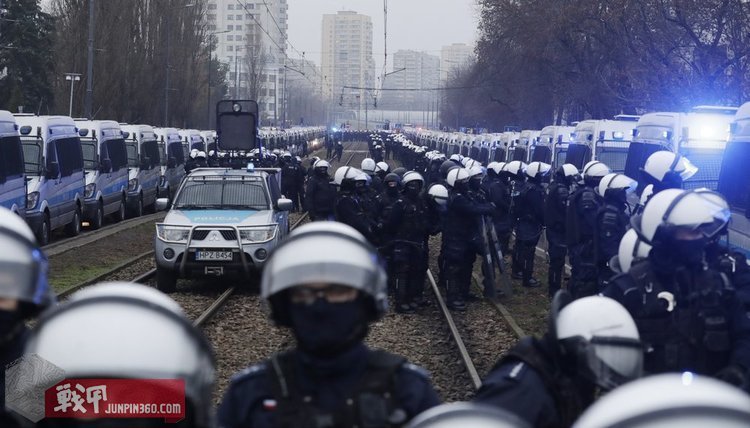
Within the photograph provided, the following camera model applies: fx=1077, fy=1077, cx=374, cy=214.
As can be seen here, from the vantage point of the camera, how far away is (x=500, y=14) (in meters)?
47.5

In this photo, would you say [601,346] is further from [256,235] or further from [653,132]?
[653,132]

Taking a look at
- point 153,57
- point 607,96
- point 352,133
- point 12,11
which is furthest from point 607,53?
point 352,133

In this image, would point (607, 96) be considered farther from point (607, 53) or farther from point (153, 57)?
point (153, 57)

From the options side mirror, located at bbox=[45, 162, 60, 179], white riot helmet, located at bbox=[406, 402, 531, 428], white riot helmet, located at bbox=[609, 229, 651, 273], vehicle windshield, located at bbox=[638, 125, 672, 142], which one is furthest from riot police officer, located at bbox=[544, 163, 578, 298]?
white riot helmet, located at bbox=[406, 402, 531, 428]

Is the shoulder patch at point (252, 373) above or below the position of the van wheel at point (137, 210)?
above

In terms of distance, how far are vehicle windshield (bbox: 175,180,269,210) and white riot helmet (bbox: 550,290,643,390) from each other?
11.9m

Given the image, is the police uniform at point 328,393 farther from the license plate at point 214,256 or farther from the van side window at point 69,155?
the van side window at point 69,155

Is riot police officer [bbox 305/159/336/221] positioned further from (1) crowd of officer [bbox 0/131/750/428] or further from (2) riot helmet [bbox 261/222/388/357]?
(2) riot helmet [bbox 261/222/388/357]

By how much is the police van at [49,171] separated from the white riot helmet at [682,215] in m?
15.1

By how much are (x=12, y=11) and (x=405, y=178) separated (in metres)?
46.0

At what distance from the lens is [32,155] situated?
66.2 ft

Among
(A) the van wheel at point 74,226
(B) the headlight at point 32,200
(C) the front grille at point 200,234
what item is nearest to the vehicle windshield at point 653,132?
(C) the front grille at point 200,234

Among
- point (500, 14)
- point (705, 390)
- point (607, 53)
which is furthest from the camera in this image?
point (500, 14)

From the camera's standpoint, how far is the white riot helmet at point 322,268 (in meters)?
3.33
